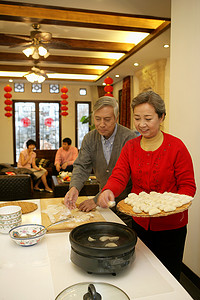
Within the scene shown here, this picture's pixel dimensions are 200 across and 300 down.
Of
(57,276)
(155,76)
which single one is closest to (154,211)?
(57,276)

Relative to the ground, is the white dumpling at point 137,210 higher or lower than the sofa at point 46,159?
higher

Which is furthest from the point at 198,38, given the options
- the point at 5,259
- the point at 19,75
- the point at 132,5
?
the point at 19,75

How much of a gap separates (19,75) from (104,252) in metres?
7.94

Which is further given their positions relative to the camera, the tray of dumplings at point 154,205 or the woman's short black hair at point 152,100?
the woman's short black hair at point 152,100

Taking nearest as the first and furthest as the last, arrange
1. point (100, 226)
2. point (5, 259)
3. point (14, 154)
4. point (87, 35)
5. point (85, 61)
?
point (5, 259) < point (100, 226) < point (87, 35) < point (85, 61) < point (14, 154)

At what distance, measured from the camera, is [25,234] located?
127 centimetres

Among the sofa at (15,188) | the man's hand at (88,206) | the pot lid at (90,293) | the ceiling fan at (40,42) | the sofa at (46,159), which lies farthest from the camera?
the sofa at (46,159)

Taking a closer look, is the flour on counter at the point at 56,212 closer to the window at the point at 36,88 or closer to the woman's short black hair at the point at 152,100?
the woman's short black hair at the point at 152,100

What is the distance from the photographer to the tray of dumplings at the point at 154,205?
→ 1092mm

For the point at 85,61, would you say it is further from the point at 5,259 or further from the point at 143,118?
the point at 5,259

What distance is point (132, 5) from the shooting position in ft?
11.3

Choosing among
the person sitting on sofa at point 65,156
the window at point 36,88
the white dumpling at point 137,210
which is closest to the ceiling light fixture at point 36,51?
the person sitting on sofa at point 65,156

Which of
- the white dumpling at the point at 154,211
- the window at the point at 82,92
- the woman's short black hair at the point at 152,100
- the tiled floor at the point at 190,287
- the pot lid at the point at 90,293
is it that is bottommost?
the tiled floor at the point at 190,287

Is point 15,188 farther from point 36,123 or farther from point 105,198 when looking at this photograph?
point 36,123
